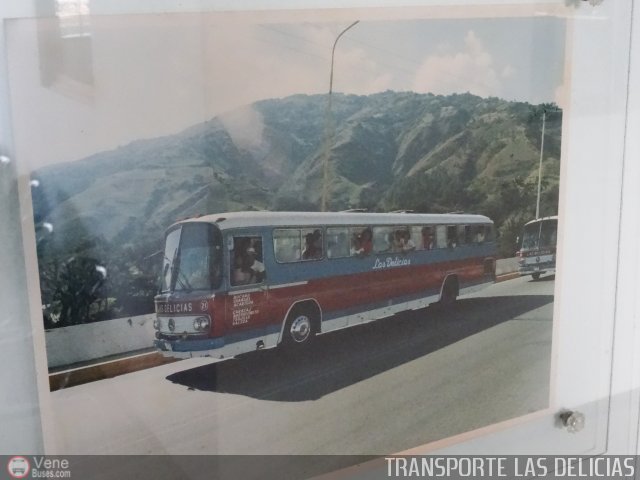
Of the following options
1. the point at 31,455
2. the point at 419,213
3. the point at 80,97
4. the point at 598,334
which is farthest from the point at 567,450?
the point at 80,97

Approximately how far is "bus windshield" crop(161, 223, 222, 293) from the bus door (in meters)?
0.03

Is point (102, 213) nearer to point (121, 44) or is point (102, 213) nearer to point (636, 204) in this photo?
point (121, 44)

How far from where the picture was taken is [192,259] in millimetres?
919

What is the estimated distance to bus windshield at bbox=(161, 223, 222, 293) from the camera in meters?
0.91

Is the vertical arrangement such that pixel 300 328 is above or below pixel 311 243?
below

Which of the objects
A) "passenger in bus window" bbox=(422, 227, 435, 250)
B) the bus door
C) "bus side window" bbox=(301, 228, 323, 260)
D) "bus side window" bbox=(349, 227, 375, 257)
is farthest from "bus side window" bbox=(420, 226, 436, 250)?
the bus door

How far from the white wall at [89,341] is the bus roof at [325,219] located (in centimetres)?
19

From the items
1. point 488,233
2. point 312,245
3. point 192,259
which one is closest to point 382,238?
point 312,245

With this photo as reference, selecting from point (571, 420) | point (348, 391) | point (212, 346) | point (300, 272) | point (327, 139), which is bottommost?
point (571, 420)

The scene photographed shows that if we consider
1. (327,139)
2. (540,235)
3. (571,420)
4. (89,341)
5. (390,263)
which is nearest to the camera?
(89,341)

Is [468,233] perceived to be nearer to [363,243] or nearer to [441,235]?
[441,235]

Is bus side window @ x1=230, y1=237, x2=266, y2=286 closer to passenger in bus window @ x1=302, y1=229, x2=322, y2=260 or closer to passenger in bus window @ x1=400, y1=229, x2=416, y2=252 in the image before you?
passenger in bus window @ x1=302, y1=229, x2=322, y2=260

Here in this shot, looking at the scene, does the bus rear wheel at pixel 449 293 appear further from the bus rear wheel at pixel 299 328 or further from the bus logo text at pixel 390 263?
the bus rear wheel at pixel 299 328

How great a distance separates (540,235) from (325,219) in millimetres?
518
